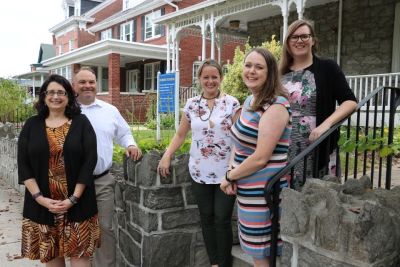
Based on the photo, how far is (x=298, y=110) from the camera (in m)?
2.52

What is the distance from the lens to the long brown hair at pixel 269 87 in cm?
210

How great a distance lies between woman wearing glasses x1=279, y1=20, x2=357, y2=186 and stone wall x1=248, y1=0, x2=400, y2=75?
8199 mm

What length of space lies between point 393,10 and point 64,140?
365 inches

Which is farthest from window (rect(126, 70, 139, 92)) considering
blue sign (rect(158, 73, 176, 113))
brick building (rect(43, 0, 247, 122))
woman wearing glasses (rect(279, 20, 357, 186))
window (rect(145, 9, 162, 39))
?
woman wearing glasses (rect(279, 20, 357, 186))

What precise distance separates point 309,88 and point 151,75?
1849 cm

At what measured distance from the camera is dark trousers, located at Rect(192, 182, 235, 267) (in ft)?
8.80

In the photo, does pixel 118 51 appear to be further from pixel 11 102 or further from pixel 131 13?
pixel 11 102

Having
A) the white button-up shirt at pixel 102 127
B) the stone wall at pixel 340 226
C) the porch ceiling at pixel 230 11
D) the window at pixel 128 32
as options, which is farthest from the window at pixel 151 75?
the stone wall at pixel 340 226

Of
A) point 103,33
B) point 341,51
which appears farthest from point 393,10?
point 103,33

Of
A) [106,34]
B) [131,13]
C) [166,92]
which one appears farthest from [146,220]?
[106,34]

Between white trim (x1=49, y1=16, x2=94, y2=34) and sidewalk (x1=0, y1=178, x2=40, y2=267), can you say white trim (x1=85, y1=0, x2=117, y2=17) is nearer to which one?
white trim (x1=49, y1=16, x2=94, y2=34)

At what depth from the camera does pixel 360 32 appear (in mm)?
10133

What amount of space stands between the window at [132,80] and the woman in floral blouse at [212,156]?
19.4 m

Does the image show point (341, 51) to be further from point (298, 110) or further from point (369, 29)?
point (298, 110)
